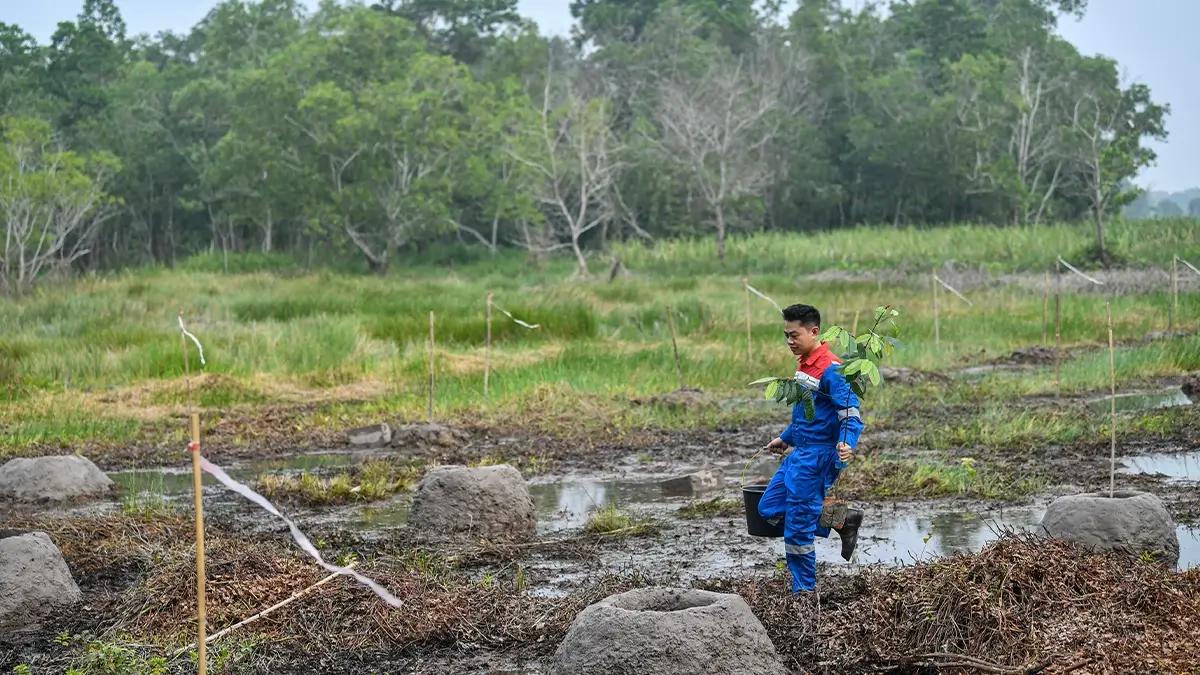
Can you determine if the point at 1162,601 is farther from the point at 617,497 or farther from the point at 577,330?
the point at 577,330

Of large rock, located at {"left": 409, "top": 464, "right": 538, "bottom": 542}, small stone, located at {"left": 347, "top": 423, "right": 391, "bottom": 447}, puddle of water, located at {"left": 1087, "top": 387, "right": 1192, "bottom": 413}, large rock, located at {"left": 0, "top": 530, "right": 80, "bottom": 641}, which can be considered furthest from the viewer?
puddle of water, located at {"left": 1087, "top": 387, "right": 1192, "bottom": 413}

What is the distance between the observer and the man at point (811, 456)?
649 cm

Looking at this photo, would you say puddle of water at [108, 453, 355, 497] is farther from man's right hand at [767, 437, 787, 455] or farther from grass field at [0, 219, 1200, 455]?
man's right hand at [767, 437, 787, 455]

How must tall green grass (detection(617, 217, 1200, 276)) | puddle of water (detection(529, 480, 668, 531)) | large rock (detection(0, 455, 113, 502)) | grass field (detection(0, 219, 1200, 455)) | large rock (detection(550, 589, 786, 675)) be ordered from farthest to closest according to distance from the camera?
tall green grass (detection(617, 217, 1200, 276))
grass field (detection(0, 219, 1200, 455))
large rock (detection(0, 455, 113, 502))
puddle of water (detection(529, 480, 668, 531))
large rock (detection(550, 589, 786, 675))

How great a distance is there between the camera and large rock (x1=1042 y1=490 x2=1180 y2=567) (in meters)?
7.34

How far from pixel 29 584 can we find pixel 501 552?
256 cm

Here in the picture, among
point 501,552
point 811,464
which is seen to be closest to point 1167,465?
point 501,552

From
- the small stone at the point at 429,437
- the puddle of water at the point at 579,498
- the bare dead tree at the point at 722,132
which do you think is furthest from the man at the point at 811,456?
the bare dead tree at the point at 722,132

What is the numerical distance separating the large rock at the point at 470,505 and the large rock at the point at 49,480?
3.10m

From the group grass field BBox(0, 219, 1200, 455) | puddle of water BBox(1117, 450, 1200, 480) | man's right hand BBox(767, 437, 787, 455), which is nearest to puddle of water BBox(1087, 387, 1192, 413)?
grass field BBox(0, 219, 1200, 455)

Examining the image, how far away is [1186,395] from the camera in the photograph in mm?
15227

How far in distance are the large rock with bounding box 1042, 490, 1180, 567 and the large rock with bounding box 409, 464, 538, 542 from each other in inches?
125

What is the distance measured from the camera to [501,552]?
838 cm

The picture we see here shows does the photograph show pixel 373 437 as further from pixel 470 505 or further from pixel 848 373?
pixel 848 373
